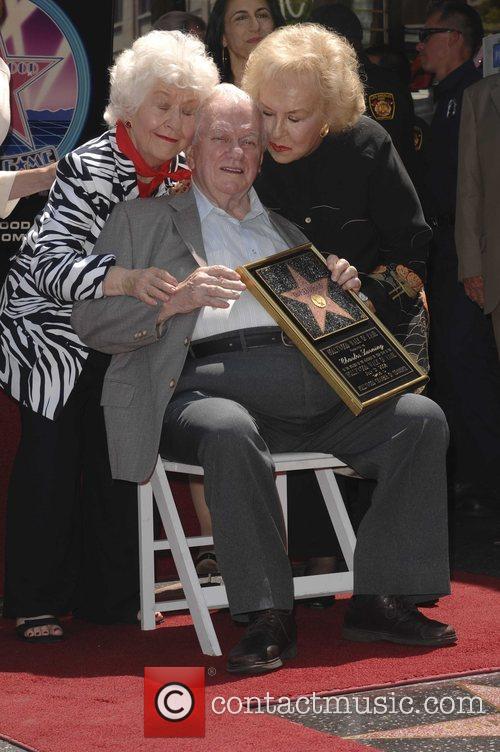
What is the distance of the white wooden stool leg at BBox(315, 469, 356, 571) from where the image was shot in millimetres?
3879

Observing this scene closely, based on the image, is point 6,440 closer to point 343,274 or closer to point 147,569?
point 147,569

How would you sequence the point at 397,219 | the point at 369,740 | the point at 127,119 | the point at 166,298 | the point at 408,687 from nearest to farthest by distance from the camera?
the point at 369,740 → the point at 408,687 → the point at 166,298 → the point at 127,119 → the point at 397,219

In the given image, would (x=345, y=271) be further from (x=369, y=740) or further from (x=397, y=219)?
(x=369, y=740)

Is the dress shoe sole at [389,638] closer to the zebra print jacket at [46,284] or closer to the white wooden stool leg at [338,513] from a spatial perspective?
the white wooden stool leg at [338,513]

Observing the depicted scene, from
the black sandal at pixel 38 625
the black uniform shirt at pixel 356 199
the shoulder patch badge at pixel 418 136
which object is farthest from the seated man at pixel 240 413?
the shoulder patch badge at pixel 418 136

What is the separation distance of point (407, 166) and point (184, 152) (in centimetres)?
147

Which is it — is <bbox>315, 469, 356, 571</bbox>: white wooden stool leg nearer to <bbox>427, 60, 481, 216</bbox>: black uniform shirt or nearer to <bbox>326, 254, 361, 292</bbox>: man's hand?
<bbox>326, 254, 361, 292</bbox>: man's hand

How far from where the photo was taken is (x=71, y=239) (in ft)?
11.7

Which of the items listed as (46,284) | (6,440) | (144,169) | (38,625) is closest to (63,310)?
(46,284)

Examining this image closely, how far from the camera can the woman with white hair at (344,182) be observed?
379 cm

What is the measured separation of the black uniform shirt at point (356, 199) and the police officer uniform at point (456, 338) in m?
1.86

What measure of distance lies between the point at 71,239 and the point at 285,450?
0.84 metres

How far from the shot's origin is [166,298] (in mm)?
3373

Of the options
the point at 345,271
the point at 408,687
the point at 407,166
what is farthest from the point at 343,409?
the point at 407,166
